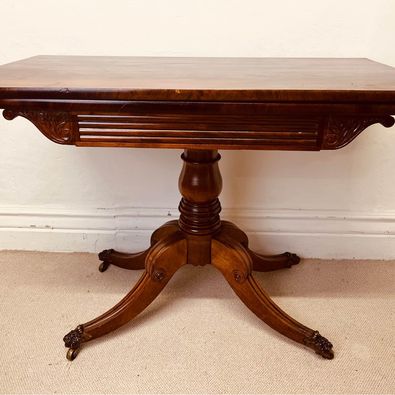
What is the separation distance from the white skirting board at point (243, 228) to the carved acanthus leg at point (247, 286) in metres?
0.33

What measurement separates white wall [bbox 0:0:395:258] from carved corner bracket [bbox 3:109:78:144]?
474mm

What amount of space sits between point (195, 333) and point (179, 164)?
479mm

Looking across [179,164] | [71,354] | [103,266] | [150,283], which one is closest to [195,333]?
[150,283]

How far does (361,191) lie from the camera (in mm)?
1188

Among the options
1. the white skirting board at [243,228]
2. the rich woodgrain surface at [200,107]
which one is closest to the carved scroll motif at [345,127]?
the rich woodgrain surface at [200,107]

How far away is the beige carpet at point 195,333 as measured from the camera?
31.7 inches

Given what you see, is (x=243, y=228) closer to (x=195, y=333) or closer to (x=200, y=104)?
(x=195, y=333)

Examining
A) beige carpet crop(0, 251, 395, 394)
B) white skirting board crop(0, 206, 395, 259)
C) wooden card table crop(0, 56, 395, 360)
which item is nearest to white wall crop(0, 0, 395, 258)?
white skirting board crop(0, 206, 395, 259)

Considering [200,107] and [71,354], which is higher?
[200,107]

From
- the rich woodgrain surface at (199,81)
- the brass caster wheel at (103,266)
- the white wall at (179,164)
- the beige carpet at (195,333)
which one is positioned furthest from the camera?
the brass caster wheel at (103,266)

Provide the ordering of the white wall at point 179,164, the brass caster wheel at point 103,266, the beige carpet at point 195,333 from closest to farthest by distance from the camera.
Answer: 1. the beige carpet at point 195,333
2. the white wall at point 179,164
3. the brass caster wheel at point 103,266

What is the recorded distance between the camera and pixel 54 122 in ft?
2.18

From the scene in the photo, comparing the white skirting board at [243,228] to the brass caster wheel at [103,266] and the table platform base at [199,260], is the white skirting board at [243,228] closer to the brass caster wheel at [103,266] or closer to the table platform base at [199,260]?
the brass caster wheel at [103,266]
